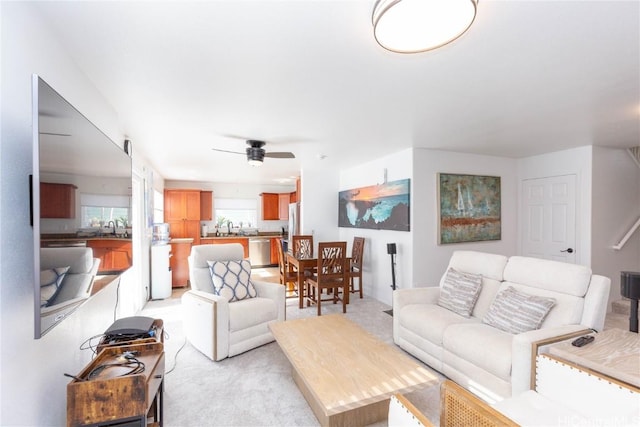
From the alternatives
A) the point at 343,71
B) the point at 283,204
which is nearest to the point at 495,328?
the point at 343,71

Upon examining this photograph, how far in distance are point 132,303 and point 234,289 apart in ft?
5.53

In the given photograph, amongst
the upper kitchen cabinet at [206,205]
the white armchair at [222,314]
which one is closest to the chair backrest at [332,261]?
the white armchair at [222,314]

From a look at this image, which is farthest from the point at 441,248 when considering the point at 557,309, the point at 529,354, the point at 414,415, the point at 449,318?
the point at 414,415

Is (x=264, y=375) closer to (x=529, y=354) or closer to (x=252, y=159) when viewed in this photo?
(x=529, y=354)

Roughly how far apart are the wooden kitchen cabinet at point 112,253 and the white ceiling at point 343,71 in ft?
3.63

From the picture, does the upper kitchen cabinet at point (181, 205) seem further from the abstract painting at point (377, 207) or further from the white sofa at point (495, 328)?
the white sofa at point (495, 328)

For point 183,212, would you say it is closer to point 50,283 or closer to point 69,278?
point 69,278

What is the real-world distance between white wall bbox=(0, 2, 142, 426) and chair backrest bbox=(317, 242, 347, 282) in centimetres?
294

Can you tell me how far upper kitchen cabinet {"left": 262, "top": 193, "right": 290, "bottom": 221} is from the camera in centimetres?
823

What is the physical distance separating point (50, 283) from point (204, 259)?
2180mm

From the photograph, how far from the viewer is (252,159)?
142 inches

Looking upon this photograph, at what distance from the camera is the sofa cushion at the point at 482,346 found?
6.55 feet

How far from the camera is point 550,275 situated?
2.34 m

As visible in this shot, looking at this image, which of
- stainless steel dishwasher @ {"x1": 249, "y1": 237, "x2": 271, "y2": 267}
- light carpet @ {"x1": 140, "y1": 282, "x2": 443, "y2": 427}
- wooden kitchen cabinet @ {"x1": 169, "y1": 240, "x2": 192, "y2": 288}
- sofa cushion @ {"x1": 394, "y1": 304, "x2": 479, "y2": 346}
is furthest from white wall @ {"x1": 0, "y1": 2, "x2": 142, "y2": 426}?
stainless steel dishwasher @ {"x1": 249, "y1": 237, "x2": 271, "y2": 267}
